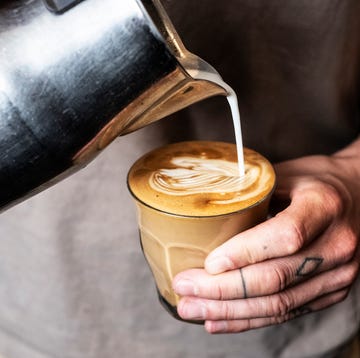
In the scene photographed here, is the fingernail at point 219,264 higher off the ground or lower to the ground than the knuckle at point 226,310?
higher

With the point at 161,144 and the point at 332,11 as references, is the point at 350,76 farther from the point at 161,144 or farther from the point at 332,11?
the point at 161,144

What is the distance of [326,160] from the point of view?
2.50ft

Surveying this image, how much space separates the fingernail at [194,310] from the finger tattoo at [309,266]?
0.11m

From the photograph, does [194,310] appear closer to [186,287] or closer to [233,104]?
[186,287]

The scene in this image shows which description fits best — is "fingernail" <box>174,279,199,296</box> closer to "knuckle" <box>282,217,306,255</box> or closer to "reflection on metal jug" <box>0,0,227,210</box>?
"knuckle" <box>282,217,306,255</box>

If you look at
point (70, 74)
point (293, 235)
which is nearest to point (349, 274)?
point (293, 235)

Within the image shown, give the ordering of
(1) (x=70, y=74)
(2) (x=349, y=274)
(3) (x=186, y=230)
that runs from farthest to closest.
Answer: (2) (x=349, y=274)
(3) (x=186, y=230)
(1) (x=70, y=74)

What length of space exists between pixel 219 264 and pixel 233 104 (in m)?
0.16

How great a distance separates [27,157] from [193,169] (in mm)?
238

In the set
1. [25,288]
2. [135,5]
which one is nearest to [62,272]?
[25,288]

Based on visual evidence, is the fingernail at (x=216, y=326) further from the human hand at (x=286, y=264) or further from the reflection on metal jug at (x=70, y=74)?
the reflection on metal jug at (x=70, y=74)

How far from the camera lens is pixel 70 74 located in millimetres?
426

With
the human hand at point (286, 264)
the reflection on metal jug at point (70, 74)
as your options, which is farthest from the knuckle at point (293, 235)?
the reflection on metal jug at point (70, 74)

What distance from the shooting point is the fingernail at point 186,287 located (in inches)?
23.4
